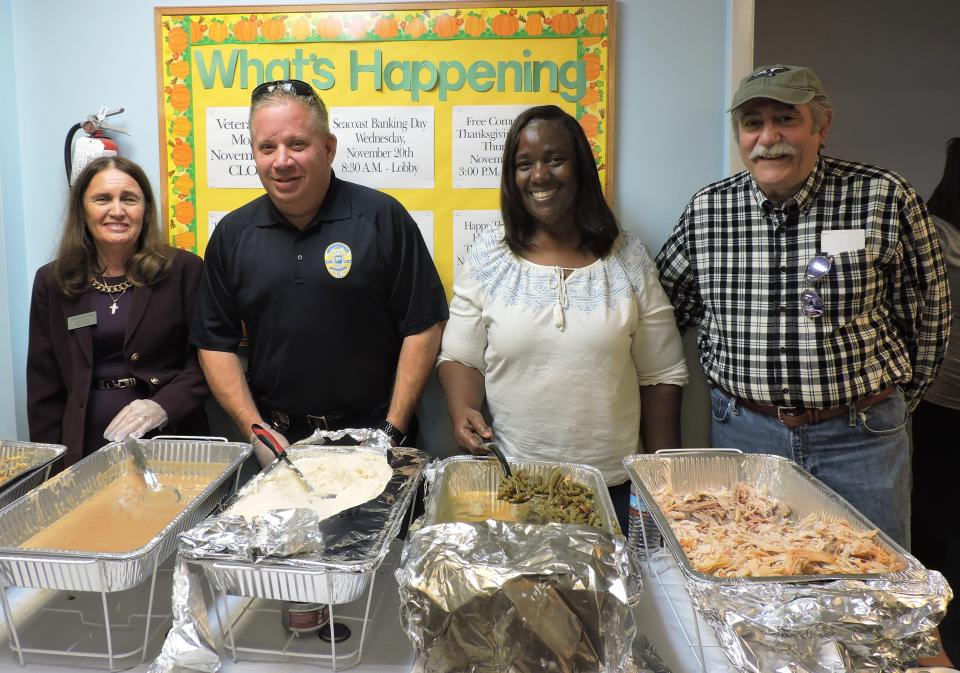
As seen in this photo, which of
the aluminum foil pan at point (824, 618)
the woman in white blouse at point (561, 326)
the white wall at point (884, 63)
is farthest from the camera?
the white wall at point (884, 63)

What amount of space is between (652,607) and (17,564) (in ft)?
3.56

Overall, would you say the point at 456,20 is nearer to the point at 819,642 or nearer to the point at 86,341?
the point at 86,341

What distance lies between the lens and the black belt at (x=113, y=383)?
2.10 metres

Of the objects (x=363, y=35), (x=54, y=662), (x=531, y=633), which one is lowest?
(x=54, y=662)

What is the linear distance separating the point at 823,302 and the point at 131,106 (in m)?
2.21

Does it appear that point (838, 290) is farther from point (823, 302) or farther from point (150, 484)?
point (150, 484)

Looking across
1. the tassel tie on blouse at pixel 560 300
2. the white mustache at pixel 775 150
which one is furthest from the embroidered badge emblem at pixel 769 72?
the tassel tie on blouse at pixel 560 300

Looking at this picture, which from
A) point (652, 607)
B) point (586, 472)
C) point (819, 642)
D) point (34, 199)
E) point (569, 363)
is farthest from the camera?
point (34, 199)

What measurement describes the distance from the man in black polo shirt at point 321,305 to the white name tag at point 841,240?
105 centimetres

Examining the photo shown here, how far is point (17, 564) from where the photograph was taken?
3.67 feet

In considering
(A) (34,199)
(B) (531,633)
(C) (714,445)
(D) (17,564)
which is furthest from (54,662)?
(A) (34,199)

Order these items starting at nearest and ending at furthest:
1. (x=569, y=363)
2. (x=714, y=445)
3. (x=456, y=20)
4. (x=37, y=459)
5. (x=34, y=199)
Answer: (x=37, y=459)
(x=569, y=363)
(x=714, y=445)
(x=456, y=20)
(x=34, y=199)

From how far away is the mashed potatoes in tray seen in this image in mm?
1335

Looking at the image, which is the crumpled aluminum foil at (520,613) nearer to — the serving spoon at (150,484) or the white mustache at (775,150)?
the serving spoon at (150,484)
